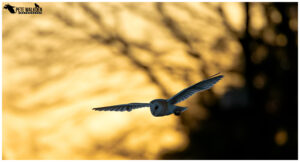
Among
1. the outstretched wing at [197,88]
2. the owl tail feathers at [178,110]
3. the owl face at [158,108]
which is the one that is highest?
the outstretched wing at [197,88]

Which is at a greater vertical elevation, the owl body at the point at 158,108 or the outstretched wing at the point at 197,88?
the outstretched wing at the point at 197,88

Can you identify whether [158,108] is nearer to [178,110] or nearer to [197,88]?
[178,110]

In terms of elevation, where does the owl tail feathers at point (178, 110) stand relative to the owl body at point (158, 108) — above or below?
below

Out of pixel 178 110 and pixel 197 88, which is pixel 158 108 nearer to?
pixel 178 110

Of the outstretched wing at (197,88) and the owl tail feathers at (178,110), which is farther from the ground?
the outstretched wing at (197,88)

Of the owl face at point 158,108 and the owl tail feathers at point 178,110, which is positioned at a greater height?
the owl face at point 158,108

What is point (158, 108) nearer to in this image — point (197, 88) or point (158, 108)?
point (158, 108)

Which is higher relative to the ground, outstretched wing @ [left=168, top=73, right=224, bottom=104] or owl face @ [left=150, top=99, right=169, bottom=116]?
outstretched wing @ [left=168, top=73, right=224, bottom=104]

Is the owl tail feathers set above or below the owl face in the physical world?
below

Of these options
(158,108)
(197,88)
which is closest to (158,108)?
(158,108)

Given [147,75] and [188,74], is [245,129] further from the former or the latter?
[147,75]

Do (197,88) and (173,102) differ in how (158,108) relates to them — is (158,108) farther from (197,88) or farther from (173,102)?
(197,88)

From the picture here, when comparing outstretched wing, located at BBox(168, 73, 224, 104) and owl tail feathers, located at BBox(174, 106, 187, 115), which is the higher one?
outstretched wing, located at BBox(168, 73, 224, 104)

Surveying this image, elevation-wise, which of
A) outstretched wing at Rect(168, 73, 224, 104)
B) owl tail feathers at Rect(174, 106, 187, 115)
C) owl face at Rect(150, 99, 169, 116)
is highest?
outstretched wing at Rect(168, 73, 224, 104)
